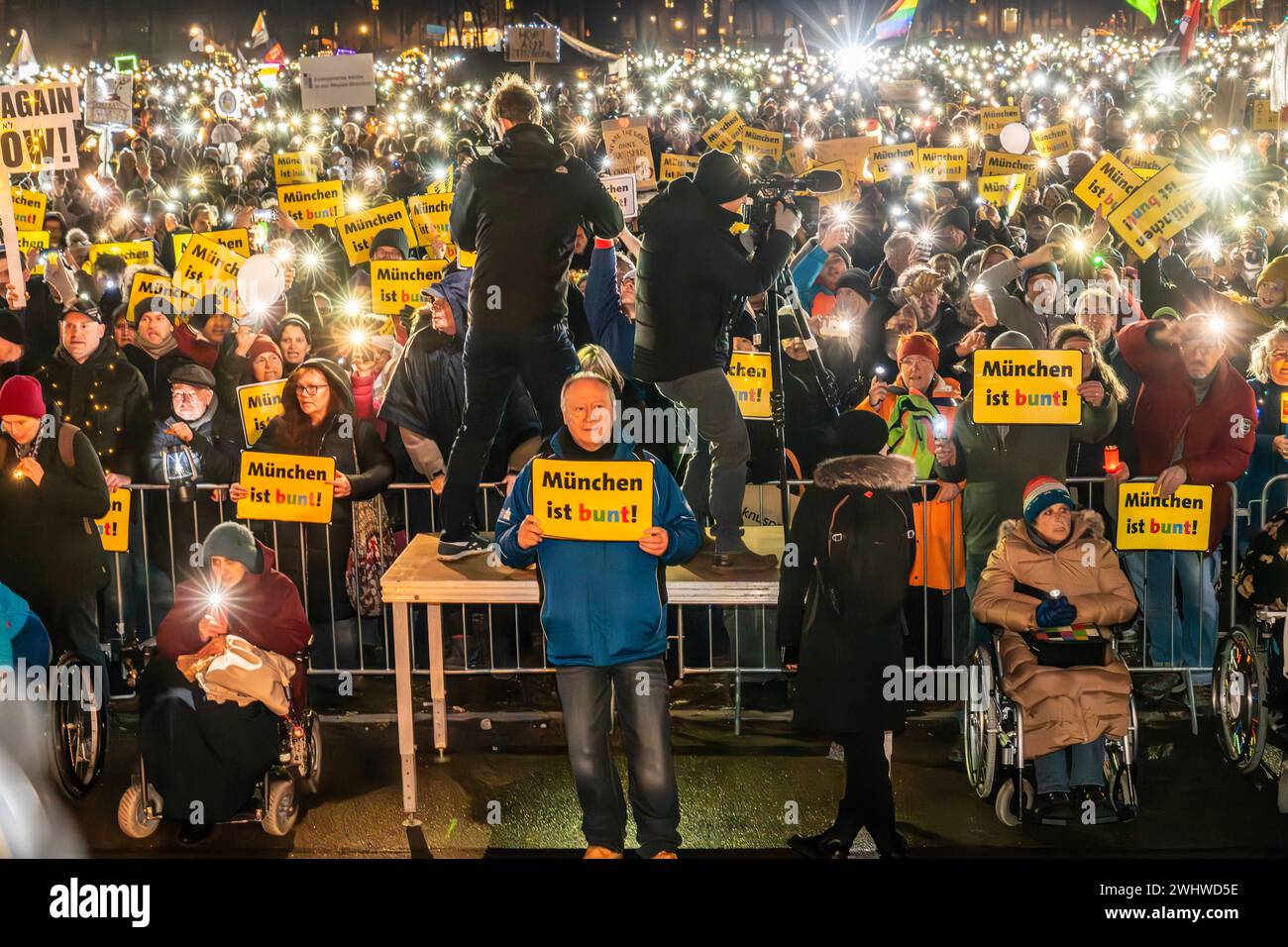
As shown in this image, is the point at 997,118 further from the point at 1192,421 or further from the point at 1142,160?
the point at 1192,421

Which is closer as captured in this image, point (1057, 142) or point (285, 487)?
point (285, 487)

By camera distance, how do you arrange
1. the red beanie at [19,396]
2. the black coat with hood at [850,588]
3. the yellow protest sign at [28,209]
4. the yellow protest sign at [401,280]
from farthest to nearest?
the yellow protest sign at [28,209] < the yellow protest sign at [401,280] < the red beanie at [19,396] < the black coat with hood at [850,588]

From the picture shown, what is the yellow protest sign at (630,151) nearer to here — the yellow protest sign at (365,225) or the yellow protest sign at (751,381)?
the yellow protest sign at (365,225)

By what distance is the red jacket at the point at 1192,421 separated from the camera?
23.9ft

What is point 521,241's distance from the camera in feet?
21.4

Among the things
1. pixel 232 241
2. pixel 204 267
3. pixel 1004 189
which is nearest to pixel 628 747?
pixel 204 267

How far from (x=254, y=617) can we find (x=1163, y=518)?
4419 mm

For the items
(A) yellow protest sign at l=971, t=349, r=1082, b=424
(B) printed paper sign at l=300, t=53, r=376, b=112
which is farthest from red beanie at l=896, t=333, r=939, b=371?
(B) printed paper sign at l=300, t=53, r=376, b=112

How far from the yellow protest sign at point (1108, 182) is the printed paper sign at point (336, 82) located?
341 inches

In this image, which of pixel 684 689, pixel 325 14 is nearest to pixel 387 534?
pixel 684 689

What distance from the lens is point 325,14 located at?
3413 inches

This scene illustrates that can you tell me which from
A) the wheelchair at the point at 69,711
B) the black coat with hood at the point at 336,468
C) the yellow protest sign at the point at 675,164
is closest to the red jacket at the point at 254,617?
the wheelchair at the point at 69,711

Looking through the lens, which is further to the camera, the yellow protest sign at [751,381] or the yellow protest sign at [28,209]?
the yellow protest sign at [28,209]

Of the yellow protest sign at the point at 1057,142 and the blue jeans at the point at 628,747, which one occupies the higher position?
the yellow protest sign at the point at 1057,142
